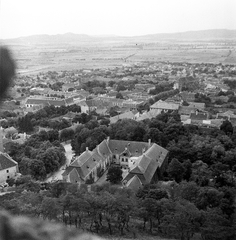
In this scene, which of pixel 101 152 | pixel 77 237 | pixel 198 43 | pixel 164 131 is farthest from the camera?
pixel 198 43

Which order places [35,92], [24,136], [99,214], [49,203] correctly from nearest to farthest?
[49,203]
[99,214]
[24,136]
[35,92]

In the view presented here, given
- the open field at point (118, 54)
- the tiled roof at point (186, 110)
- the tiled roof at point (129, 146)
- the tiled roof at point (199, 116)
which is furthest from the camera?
the open field at point (118, 54)

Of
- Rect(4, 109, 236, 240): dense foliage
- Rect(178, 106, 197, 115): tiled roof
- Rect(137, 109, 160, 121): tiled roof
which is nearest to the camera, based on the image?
Rect(4, 109, 236, 240): dense foliage

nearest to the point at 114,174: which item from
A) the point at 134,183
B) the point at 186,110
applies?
the point at 134,183

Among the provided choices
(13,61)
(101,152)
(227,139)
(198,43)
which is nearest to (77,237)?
(13,61)

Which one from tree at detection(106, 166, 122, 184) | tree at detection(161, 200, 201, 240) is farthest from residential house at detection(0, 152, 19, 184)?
tree at detection(161, 200, 201, 240)

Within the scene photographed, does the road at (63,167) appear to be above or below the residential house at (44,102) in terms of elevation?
above

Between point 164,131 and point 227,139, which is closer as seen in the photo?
point 227,139

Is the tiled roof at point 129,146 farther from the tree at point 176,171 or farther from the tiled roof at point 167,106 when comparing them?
the tiled roof at point 167,106

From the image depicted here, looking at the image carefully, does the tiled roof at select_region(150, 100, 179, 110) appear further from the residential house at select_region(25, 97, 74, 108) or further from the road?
the road

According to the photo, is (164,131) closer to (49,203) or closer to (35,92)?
(49,203)

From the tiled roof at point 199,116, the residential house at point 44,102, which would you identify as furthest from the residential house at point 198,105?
the residential house at point 44,102
